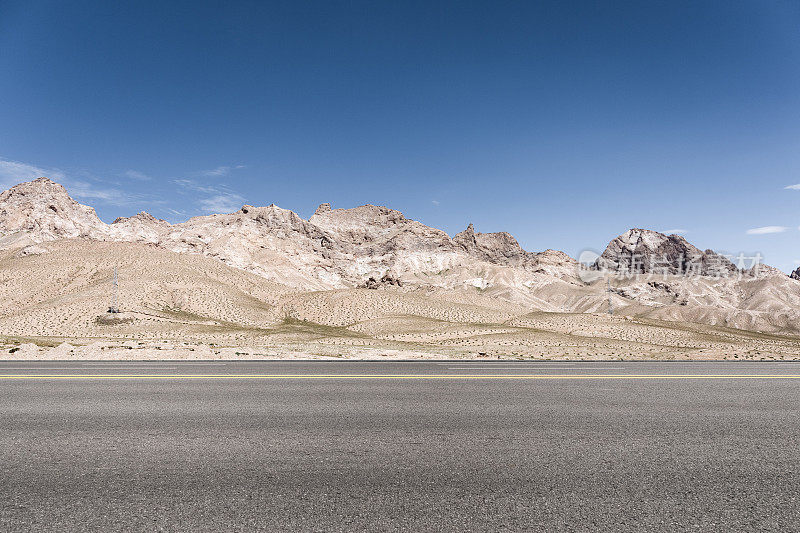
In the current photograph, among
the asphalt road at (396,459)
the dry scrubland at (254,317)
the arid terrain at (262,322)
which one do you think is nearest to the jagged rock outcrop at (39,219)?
the dry scrubland at (254,317)

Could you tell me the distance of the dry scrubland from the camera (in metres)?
38.2

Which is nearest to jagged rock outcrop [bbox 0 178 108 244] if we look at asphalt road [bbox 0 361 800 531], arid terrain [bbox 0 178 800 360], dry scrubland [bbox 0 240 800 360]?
dry scrubland [bbox 0 240 800 360]

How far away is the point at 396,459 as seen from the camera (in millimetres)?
5426

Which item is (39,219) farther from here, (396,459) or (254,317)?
(396,459)

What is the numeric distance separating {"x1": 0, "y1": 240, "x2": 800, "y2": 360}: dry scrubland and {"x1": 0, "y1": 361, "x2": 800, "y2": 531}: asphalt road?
15.6 meters

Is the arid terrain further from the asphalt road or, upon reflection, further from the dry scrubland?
the asphalt road

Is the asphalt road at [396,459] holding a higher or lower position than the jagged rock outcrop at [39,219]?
lower

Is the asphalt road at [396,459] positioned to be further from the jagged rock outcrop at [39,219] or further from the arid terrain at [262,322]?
the jagged rock outcrop at [39,219]

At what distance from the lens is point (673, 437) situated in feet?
21.0

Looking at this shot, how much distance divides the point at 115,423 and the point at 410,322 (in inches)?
1989

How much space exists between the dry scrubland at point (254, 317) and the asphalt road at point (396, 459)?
15.6 m

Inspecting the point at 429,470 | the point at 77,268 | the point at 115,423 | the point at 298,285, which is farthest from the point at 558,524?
the point at 298,285

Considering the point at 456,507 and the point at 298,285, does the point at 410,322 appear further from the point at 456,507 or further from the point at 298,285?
the point at 298,285

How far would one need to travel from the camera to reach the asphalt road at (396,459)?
13.4 ft
